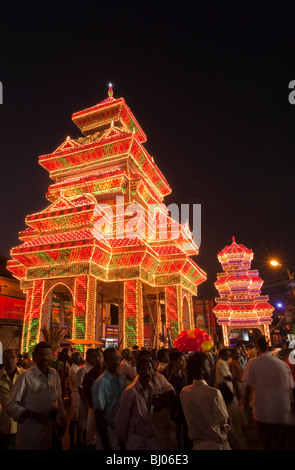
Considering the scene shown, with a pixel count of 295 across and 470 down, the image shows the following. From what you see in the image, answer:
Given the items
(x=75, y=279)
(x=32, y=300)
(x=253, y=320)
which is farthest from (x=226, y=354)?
(x=253, y=320)

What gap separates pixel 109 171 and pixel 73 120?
8808 millimetres

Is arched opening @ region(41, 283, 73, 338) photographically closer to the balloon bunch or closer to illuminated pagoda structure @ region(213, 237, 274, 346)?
the balloon bunch

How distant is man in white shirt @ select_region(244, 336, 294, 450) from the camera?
416 centimetres

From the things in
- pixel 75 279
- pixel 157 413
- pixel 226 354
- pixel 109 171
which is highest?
pixel 109 171

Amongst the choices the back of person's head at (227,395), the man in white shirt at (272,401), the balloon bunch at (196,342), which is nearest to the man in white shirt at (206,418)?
the man in white shirt at (272,401)

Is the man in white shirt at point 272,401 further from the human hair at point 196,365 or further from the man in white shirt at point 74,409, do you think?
the man in white shirt at point 74,409

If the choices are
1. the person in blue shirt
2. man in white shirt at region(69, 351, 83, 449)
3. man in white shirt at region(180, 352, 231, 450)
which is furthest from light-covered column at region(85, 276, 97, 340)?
man in white shirt at region(180, 352, 231, 450)

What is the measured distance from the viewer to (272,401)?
423cm

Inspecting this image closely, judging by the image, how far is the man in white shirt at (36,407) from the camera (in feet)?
11.6

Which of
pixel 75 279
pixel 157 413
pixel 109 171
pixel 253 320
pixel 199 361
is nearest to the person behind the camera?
pixel 199 361

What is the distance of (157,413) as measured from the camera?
399cm

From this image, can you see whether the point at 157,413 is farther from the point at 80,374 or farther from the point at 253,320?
the point at 253,320

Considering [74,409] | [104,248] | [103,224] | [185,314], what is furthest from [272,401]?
[185,314]

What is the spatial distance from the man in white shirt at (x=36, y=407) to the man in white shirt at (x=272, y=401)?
2.70m
